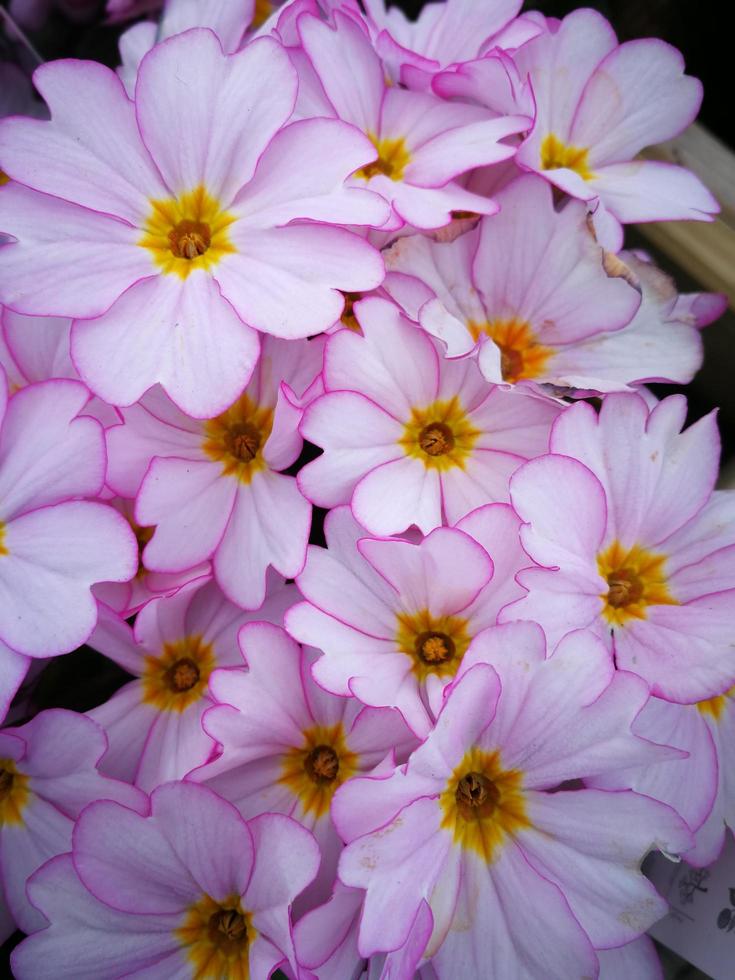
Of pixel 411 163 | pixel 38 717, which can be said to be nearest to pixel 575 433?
pixel 411 163

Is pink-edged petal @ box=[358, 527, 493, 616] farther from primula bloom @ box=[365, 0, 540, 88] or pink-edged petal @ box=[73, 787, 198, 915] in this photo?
primula bloom @ box=[365, 0, 540, 88]

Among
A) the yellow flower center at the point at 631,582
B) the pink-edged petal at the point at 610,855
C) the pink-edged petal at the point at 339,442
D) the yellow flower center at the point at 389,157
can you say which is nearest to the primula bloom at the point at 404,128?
the yellow flower center at the point at 389,157

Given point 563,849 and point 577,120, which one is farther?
point 577,120

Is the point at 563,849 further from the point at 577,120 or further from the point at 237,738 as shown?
the point at 577,120

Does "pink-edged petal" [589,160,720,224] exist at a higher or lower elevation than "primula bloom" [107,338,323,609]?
higher

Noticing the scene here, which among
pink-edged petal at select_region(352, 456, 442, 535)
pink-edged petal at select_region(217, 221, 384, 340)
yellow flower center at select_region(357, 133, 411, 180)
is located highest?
yellow flower center at select_region(357, 133, 411, 180)

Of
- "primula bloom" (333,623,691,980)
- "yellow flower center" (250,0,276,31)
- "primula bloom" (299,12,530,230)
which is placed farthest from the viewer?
"yellow flower center" (250,0,276,31)

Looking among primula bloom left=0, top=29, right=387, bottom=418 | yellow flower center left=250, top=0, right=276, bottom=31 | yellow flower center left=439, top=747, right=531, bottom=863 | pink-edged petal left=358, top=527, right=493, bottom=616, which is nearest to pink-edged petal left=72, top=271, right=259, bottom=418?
primula bloom left=0, top=29, right=387, bottom=418
